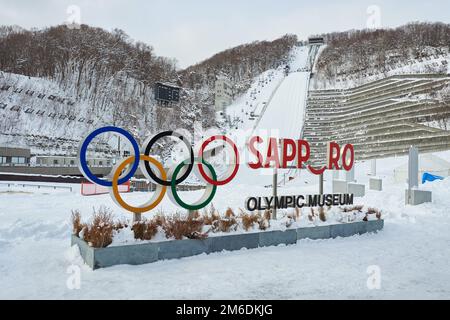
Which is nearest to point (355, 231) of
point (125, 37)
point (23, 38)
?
point (23, 38)

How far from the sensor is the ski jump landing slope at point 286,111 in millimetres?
47969

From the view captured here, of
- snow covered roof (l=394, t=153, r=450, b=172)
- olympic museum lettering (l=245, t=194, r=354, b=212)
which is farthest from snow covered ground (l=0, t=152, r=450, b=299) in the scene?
snow covered roof (l=394, t=153, r=450, b=172)

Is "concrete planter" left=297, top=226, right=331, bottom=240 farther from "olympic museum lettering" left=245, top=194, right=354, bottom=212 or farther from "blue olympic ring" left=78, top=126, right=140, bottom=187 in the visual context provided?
"blue olympic ring" left=78, top=126, right=140, bottom=187

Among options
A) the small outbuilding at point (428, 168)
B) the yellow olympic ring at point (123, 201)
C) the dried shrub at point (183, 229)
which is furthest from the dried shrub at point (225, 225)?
the small outbuilding at point (428, 168)

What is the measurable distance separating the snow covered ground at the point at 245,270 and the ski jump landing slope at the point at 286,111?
36.0 metres

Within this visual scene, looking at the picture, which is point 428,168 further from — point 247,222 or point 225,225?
point 225,225

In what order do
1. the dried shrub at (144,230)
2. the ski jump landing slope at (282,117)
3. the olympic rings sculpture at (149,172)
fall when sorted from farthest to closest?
the ski jump landing slope at (282,117) → the olympic rings sculpture at (149,172) → the dried shrub at (144,230)

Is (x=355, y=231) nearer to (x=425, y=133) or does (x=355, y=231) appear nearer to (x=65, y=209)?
(x=65, y=209)

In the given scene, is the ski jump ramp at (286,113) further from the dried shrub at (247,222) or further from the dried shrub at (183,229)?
Result: the dried shrub at (183,229)

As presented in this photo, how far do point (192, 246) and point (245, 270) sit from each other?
4.82 ft

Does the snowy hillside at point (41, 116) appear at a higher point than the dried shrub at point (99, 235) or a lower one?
higher

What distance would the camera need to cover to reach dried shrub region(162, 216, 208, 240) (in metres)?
7.74

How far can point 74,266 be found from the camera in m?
6.81
